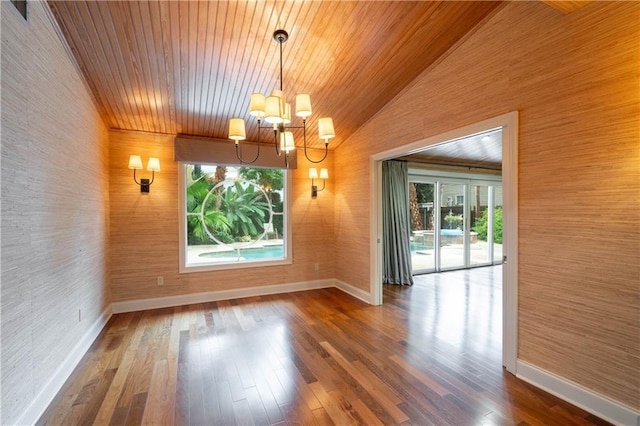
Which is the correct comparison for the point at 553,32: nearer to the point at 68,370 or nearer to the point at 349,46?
the point at 349,46

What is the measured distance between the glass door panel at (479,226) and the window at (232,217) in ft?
15.1

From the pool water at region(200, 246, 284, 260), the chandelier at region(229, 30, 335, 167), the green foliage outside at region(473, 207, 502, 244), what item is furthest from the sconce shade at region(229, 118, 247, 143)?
the green foliage outside at region(473, 207, 502, 244)

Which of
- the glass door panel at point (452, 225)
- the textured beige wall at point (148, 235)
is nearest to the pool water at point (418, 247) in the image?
the glass door panel at point (452, 225)

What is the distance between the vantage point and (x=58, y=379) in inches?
87.3

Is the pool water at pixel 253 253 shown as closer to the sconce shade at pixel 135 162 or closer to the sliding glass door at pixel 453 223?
the sconce shade at pixel 135 162

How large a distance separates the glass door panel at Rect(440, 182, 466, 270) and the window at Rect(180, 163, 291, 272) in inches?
146

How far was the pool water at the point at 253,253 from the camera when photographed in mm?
4637

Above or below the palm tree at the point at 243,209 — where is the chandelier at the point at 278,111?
above

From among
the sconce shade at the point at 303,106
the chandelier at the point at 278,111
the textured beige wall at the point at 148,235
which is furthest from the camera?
the textured beige wall at the point at 148,235

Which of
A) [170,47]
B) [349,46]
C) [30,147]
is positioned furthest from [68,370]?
[349,46]

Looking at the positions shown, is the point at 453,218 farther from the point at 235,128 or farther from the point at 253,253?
the point at 235,128

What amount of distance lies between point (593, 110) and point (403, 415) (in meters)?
2.46

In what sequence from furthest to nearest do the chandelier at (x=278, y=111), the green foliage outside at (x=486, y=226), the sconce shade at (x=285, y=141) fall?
the green foliage outside at (x=486, y=226) → the sconce shade at (x=285, y=141) → the chandelier at (x=278, y=111)

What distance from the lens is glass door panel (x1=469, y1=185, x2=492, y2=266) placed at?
6789mm
